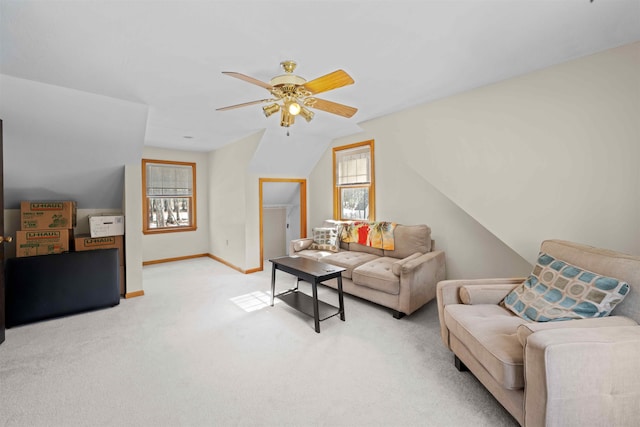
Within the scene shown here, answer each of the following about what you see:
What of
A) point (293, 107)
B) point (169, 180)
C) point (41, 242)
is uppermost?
point (293, 107)

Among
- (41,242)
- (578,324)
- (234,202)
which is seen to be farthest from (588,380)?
(41,242)

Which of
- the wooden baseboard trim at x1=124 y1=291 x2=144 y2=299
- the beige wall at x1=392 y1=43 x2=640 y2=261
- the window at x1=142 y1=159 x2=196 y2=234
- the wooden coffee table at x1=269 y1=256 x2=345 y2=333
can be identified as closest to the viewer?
the beige wall at x1=392 y1=43 x2=640 y2=261

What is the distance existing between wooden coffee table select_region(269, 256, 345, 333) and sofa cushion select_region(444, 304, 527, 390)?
1096 millimetres

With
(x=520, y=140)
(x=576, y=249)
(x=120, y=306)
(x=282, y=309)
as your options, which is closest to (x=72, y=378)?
(x=120, y=306)

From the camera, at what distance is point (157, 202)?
17.9ft

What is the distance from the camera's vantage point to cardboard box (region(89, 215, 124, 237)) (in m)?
3.43

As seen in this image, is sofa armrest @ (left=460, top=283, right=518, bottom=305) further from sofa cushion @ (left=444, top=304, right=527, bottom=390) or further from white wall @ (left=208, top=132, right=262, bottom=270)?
white wall @ (left=208, top=132, right=262, bottom=270)

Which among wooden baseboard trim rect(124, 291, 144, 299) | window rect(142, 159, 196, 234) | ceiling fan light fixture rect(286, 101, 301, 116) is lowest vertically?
wooden baseboard trim rect(124, 291, 144, 299)

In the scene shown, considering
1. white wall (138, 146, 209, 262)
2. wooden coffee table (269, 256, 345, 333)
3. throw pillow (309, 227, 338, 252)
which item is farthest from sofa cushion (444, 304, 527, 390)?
white wall (138, 146, 209, 262)

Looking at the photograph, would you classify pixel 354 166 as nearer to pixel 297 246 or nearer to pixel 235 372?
pixel 297 246

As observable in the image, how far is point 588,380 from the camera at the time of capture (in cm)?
125

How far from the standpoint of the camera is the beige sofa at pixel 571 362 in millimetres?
1244

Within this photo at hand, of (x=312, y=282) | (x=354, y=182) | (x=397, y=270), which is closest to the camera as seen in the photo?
(x=312, y=282)

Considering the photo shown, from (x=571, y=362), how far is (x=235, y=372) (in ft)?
6.62
